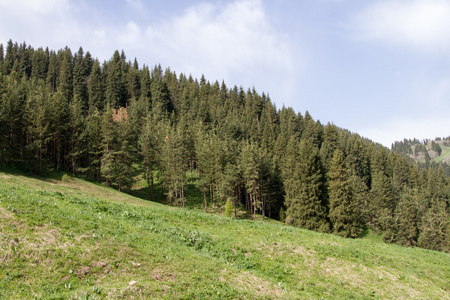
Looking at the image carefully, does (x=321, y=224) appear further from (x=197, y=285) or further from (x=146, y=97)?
(x=146, y=97)

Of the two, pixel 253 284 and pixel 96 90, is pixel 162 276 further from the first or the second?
pixel 96 90

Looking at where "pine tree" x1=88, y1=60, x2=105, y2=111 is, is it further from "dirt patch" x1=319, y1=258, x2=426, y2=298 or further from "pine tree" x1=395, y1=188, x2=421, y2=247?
"pine tree" x1=395, y1=188, x2=421, y2=247

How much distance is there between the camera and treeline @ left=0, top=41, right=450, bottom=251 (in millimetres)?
44500

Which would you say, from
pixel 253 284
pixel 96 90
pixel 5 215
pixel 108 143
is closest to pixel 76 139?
pixel 108 143

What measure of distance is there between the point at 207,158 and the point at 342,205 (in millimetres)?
29793

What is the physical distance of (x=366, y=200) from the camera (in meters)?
82.3

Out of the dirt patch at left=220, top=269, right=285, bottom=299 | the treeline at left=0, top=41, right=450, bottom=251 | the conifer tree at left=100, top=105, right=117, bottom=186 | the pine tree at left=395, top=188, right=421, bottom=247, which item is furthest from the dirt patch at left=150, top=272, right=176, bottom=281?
the pine tree at left=395, top=188, right=421, bottom=247

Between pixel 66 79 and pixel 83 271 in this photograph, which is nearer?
pixel 83 271

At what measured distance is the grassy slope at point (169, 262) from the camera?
346 inches

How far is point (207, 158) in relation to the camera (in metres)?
57.7

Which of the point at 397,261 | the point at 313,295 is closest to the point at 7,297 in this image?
the point at 313,295

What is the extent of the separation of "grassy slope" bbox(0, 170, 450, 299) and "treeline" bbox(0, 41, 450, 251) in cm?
2800

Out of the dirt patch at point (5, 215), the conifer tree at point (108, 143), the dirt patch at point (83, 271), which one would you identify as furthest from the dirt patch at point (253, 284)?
the conifer tree at point (108, 143)

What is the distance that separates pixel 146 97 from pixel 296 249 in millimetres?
102836
